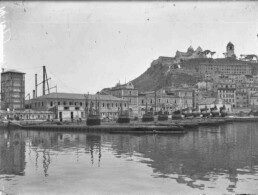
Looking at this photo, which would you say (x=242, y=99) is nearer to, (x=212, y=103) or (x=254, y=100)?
(x=254, y=100)

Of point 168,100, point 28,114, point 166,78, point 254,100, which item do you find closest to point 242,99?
point 254,100

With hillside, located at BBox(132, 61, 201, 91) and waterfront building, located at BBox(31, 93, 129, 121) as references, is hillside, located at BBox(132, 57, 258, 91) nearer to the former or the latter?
hillside, located at BBox(132, 61, 201, 91)

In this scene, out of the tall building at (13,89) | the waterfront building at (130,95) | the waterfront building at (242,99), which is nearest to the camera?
the tall building at (13,89)

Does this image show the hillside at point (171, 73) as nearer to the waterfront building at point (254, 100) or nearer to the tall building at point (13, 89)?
the waterfront building at point (254, 100)

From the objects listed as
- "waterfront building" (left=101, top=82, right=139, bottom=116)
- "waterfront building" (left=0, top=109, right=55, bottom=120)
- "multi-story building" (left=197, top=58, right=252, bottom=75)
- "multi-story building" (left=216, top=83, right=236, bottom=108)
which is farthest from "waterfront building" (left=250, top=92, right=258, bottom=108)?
"waterfront building" (left=0, top=109, right=55, bottom=120)

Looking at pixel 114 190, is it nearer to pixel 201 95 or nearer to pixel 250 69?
pixel 201 95

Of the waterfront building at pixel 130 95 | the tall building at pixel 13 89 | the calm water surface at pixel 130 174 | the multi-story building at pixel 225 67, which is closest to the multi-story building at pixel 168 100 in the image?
the waterfront building at pixel 130 95
